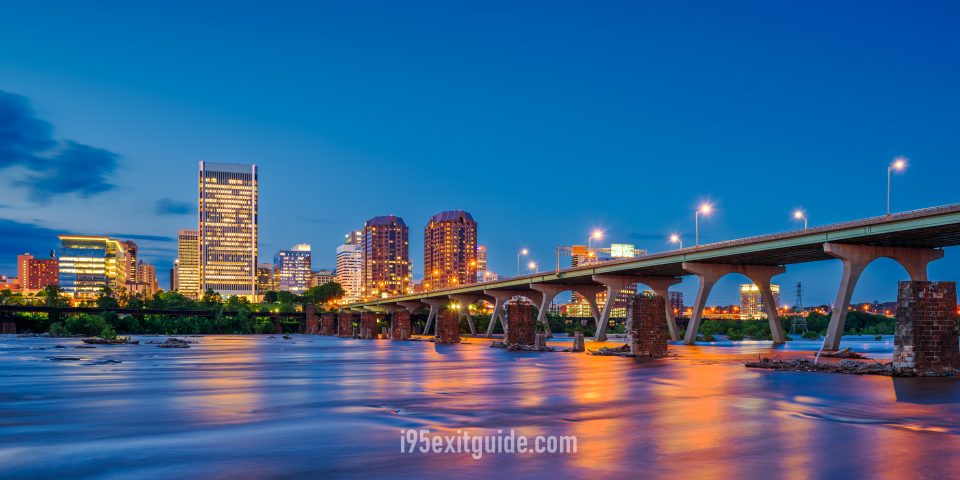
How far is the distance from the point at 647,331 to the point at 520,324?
67.2 feet

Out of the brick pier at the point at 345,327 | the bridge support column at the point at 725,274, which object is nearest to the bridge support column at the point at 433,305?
the brick pier at the point at 345,327

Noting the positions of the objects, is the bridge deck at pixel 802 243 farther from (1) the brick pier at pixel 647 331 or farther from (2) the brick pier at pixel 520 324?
(2) the brick pier at pixel 520 324

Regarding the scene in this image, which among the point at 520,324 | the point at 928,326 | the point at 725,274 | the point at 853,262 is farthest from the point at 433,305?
the point at 928,326

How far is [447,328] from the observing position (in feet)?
309

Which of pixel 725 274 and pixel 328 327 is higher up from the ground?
pixel 725 274

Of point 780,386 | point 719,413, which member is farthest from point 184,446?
point 780,386

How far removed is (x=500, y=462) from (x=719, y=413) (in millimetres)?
9577

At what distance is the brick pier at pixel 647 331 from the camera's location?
164ft

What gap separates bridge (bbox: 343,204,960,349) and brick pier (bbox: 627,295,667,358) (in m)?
23.4

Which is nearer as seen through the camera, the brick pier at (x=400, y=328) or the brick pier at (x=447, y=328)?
the brick pier at (x=447, y=328)

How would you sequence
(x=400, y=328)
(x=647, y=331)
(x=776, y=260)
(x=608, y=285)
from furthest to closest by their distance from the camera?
(x=400, y=328)
(x=608, y=285)
(x=776, y=260)
(x=647, y=331)

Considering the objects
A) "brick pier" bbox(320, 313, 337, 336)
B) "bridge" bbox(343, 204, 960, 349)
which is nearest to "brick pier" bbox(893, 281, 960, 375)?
"bridge" bbox(343, 204, 960, 349)

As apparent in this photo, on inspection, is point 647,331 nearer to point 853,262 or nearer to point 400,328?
point 853,262

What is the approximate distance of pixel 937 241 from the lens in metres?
68.9
